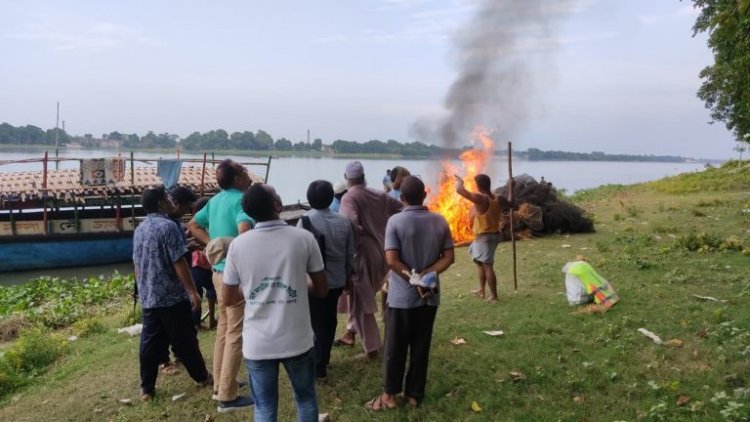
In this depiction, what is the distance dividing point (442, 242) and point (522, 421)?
159 centimetres

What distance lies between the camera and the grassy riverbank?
4734 mm

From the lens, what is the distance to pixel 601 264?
9.88 metres

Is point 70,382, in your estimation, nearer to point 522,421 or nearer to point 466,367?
point 466,367

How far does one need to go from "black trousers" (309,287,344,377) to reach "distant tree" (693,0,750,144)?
13.0 feet

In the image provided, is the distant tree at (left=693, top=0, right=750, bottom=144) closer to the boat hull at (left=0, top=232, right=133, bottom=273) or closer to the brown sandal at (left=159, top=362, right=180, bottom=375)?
the brown sandal at (left=159, top=362, right=180, bottom=375)

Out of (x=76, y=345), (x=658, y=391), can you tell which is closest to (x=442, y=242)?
(x=658, y=391)

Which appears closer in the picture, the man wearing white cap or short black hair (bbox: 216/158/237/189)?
short black hair (bbox: 216/158/237/189)

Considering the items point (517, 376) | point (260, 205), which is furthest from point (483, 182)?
point (260, 205)

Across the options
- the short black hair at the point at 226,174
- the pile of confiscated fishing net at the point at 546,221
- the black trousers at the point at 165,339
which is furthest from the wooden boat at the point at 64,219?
the short black hair at the point at 226,174

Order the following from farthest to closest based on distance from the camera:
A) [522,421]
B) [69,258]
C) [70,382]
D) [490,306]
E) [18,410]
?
[69,258]
[490,306]
[70,382]
[18,410]
[522,421]

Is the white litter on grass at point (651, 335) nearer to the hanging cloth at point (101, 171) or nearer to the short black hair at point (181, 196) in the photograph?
the short black hair at point (181, 196)

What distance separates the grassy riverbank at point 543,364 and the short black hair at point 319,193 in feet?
5.77

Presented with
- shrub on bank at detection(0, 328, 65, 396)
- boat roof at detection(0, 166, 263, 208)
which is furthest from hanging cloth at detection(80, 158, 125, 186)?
shrub on bank at detection(0, 328, 65, 396)

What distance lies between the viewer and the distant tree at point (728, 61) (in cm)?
436
